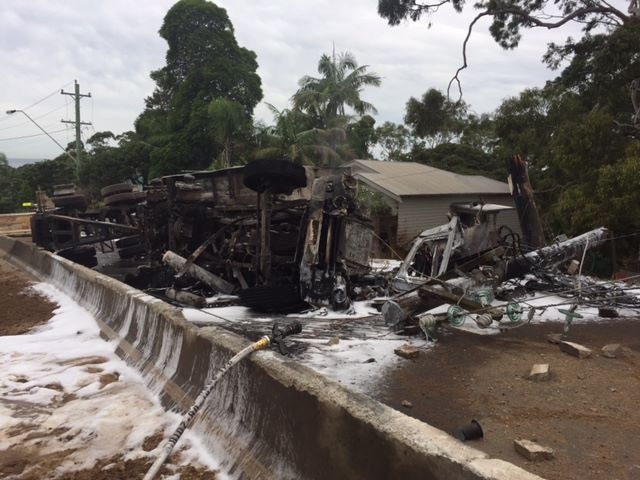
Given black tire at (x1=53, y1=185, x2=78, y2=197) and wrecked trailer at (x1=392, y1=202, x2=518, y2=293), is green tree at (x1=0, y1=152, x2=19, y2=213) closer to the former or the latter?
black tire at (x1=53, y1=185, x2=78, y2=197)

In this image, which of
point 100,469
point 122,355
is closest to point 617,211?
point 122,355

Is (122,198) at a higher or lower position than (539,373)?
higher

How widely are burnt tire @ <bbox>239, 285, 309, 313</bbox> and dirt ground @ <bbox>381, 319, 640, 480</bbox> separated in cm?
274

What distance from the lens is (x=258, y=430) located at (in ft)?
9.30

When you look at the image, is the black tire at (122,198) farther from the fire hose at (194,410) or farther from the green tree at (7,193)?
the green tree at (7,193)

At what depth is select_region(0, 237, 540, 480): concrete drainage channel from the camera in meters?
1.95

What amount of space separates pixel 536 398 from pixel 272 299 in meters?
4.74

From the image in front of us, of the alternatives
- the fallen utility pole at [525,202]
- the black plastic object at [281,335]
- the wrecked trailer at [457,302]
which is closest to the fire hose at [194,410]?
the black plastic object at [281,335]

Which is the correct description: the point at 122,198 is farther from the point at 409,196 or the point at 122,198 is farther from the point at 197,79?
the point at 197,79

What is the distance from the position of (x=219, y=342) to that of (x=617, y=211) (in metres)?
13.5

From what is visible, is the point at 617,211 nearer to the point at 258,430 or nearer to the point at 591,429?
the point at 591,429

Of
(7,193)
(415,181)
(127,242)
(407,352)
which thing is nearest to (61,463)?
(407,352)

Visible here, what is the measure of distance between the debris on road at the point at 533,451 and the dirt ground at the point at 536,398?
0.04 meters

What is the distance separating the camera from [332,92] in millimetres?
30656
